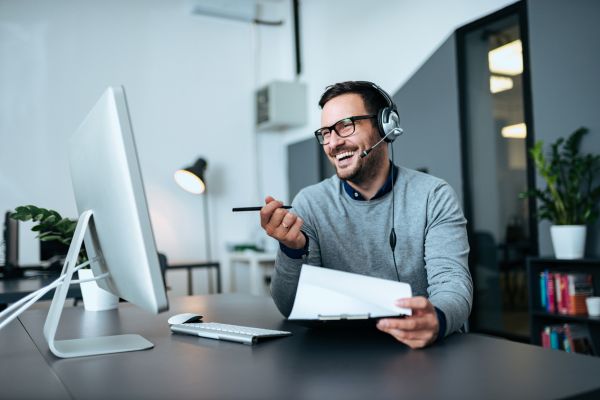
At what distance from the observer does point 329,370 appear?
2.69 ft

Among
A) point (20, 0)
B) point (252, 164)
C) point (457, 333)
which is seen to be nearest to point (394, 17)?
point (252, 164)

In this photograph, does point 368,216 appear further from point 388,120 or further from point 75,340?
point 75,340

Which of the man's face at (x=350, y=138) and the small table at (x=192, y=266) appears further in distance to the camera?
the small table at (x=192, y=266)

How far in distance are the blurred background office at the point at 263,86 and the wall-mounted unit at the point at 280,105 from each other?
0.09 m

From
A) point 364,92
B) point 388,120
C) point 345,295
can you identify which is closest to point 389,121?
point 388,120

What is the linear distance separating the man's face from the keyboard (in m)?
0.64

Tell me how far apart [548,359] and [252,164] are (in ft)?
16.2

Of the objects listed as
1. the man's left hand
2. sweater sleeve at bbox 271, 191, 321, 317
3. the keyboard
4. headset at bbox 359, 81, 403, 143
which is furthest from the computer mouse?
headset at bbox 359, 81, 403, 143

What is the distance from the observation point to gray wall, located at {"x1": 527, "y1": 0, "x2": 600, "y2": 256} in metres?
3.13

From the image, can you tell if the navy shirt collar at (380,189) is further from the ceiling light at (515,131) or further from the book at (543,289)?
the ceiling light at (515,131)

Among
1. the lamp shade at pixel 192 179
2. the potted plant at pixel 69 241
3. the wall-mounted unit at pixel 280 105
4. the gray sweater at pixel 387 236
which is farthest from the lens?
the wall-mounted unit at pixel 280 105

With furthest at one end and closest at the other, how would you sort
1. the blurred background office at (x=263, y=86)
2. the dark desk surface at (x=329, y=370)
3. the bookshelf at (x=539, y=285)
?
the blurred background office at (x=263, y=86)
the bookshelf at (x=539, y=285)
the dark desk surface at (x=329, y=370)

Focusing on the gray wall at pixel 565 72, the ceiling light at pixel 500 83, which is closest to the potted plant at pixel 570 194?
the gray wall at pixel 565 72

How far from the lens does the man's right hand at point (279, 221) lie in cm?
116
